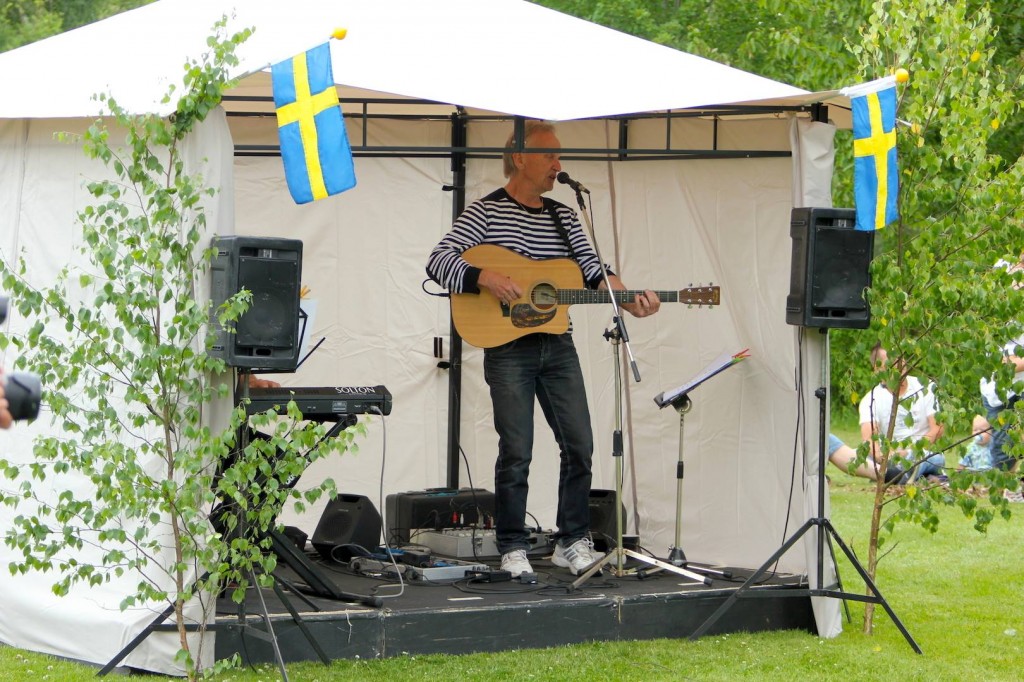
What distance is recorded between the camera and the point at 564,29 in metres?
5.88

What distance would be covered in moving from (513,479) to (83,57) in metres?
2.42

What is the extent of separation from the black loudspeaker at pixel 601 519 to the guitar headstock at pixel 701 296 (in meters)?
1.31

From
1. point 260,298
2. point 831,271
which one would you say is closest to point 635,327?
point 831,271

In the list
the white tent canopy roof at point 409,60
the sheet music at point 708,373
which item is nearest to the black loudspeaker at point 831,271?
the white tent canopy roof at point 409,60

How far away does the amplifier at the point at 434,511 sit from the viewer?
668cm

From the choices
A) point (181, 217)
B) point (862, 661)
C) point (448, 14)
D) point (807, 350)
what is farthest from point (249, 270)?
point (862, 661)

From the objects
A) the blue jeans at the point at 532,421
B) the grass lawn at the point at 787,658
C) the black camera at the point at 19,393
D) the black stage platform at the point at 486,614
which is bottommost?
the grass lawn at the point at 787,658

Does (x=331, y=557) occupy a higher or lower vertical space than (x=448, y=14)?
lower

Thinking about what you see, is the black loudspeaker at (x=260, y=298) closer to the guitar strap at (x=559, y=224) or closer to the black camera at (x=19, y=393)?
the guitar strap at (x=559, y=224)

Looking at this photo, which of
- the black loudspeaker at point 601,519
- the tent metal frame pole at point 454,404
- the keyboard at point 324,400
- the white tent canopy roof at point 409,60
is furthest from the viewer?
the tent metal frame pole at point 454,404

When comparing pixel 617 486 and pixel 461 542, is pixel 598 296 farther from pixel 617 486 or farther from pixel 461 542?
pixel 461 542

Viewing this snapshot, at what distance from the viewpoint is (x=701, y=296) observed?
5836mm

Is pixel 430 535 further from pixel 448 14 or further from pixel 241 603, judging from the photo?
pixel 448 14

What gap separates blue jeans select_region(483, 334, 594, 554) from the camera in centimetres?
581
